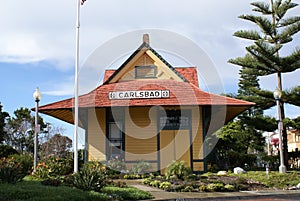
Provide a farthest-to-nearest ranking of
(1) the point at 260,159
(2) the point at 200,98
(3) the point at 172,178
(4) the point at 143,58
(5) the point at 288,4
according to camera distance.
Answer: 1. (1) the point at 260,159
2. (5) the point at 288,4
3. (4) the point at 143,58
4. (2) the point at 200,98
5. (3) the point at 172,178

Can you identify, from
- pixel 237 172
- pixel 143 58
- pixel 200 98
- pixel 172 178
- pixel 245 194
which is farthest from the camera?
pixel 143 58

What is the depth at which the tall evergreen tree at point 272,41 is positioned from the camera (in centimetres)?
2184

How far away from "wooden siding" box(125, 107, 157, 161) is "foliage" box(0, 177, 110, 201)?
7761 mm

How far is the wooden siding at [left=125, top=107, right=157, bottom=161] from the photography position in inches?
703

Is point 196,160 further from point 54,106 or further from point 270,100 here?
point 270,100

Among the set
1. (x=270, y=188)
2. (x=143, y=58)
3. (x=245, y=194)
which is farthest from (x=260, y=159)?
(x=245, y=194)

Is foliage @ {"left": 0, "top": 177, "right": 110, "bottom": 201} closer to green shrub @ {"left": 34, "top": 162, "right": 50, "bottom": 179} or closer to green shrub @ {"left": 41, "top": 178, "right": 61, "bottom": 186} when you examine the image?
green shrub @ {"left": 41, "top": 178, "right": 61, "bottom": 186}

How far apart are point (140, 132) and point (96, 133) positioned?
2.13m

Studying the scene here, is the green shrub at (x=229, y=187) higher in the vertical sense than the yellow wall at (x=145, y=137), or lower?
lower

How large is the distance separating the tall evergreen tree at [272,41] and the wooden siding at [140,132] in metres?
7.91

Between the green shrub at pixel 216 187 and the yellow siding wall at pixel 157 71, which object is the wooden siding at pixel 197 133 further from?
the green shrub at pixel 216 187

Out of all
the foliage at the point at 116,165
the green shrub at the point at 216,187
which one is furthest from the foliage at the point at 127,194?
the foliage at the point at 116,165

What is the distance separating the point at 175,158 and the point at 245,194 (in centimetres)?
692

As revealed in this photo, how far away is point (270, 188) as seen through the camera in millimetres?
12703
